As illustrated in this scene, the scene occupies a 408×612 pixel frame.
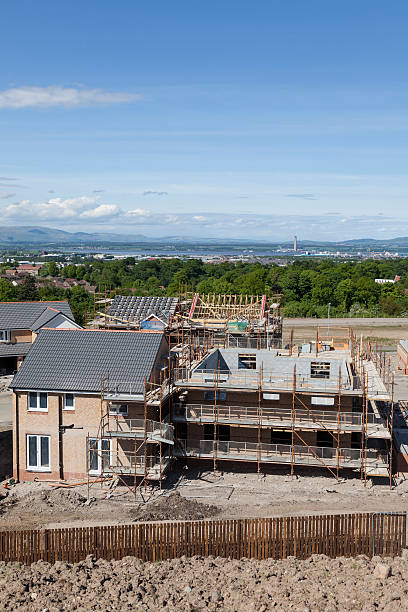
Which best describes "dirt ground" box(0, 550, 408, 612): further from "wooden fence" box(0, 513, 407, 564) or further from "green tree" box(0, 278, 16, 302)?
"green tree" box(0, 278, 16, 302)

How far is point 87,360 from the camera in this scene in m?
30.2

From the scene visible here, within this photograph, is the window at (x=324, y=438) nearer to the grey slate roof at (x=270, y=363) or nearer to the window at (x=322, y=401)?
the window at (x=322, y=401)

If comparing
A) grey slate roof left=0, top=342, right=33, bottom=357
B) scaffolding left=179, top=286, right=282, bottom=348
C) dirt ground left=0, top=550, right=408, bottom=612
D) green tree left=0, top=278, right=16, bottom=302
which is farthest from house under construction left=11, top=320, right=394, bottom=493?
green tree left=0, top=278, right=16, bottom=302

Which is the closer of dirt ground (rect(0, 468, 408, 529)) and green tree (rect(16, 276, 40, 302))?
dirt ground (rect(0, 468, 408, 529))

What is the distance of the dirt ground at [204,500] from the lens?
25.5 metres

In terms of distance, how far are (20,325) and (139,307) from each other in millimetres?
10292

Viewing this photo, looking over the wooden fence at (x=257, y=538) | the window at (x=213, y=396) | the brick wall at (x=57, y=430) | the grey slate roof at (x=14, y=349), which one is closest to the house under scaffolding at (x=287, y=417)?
the window at (x=213, y=396)

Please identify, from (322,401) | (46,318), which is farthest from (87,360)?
(46,318)

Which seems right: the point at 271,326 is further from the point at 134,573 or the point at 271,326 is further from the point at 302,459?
the point at 134,573

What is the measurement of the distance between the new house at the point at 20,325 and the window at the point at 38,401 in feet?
78.9

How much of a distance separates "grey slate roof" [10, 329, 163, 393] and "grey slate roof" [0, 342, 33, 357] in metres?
22.2

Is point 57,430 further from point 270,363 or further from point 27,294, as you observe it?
point 27,294

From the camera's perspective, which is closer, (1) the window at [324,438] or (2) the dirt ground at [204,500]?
(2) the dirt ground at [204,500]

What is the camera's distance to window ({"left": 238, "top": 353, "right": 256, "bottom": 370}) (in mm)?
32594
